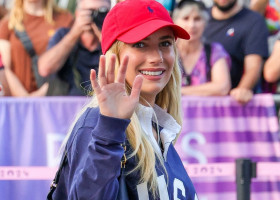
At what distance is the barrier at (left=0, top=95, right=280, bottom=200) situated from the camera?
4980 millimetres

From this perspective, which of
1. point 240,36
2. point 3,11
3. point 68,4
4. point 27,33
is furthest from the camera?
point 3,11

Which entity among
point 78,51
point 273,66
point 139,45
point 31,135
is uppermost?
point 139,45

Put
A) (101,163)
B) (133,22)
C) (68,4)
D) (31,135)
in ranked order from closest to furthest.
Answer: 1. (101,163)
2. (133,22)
3. (31,135)
4. (68,4)

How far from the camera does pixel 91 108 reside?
210 centimetres

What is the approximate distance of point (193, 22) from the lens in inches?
208

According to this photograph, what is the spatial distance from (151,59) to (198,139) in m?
2.90

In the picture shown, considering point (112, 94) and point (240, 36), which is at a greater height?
point (112, 94)

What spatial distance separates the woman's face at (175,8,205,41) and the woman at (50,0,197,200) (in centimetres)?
273

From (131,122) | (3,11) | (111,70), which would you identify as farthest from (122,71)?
(3,11)

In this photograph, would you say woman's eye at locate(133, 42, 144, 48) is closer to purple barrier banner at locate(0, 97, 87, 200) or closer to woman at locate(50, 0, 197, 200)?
woman at locate(50, 0, 197, 200)

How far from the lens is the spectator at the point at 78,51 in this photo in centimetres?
526

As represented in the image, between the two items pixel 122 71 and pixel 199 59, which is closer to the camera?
pixel 122 71

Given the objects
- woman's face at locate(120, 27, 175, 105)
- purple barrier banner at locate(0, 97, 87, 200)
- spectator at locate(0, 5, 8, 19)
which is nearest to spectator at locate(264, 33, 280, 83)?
purple barrier banner at locate(0, 97, 87, 200)

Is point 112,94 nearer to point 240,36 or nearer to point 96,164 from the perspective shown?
point 96,164
